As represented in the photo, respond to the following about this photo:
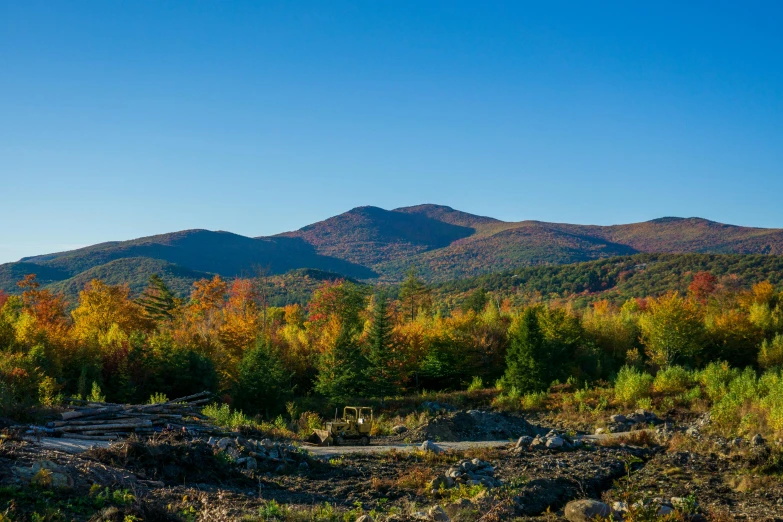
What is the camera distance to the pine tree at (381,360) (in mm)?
36875

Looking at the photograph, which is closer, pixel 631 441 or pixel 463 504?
pixel 463 504

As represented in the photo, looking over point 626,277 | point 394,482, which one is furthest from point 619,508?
point 626,277

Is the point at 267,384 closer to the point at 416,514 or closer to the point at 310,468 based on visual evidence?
the point at 310,468

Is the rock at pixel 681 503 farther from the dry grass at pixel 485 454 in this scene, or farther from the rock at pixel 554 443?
the rock at pixel 554 443

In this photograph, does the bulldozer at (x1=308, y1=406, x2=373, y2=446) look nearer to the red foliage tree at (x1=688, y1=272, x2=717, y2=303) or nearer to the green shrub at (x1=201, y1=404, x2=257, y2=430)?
the green shrub at (x1=201, y1=404, x2=257, y2=430)

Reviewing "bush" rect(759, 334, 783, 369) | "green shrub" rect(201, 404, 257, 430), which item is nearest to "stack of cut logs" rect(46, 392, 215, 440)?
"green shrub" rect(201, 404, 257, 430)

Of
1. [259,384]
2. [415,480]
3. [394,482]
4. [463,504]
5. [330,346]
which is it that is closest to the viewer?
[463,504]

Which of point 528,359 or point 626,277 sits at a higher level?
point 626,277

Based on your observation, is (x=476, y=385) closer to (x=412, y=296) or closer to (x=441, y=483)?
(x=441, y=483)

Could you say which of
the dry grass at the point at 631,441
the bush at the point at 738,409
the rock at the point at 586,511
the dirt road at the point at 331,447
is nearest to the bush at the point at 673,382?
the bush at the point at 738,409

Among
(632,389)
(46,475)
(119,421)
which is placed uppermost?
(46,475)

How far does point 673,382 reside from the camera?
1337 inches

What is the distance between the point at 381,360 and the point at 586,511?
27.0m

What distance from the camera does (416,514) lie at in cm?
1087
